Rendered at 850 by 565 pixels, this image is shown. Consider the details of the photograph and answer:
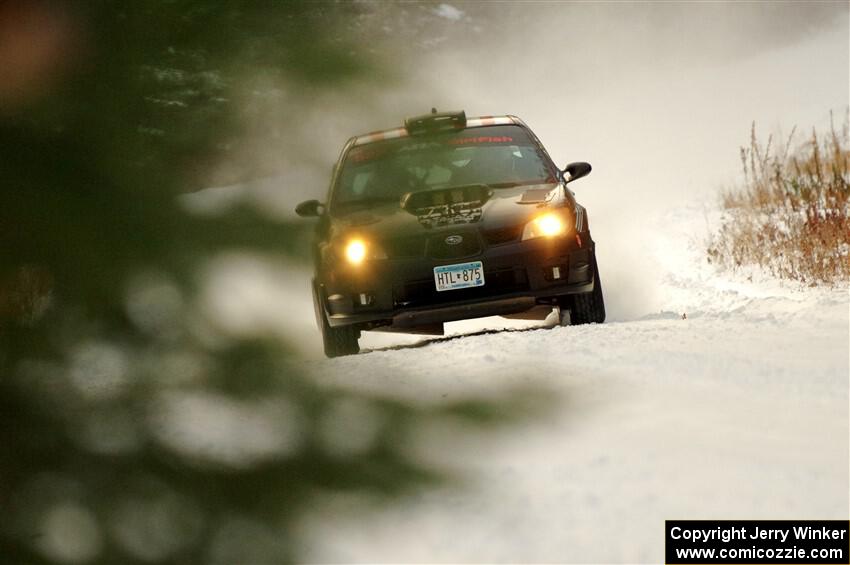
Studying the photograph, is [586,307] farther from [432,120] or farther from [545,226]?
[432,120]

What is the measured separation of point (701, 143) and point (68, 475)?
25.8 meters

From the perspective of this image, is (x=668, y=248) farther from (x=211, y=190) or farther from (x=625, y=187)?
(x=211, y=190)

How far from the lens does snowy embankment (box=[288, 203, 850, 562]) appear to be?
1406mm

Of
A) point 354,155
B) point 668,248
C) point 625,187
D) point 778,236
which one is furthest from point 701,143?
point 354,155

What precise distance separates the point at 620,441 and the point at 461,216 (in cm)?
415

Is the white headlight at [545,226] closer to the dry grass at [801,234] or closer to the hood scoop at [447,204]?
the hood scoop at [447,204]

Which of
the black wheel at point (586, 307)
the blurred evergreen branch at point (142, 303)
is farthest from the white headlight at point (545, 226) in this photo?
the blurred evergreen branch at point (142, 303)

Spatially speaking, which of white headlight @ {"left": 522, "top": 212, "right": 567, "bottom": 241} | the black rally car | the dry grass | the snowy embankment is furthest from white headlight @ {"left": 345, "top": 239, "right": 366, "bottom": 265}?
the dry grass

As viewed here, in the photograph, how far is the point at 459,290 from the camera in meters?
7.52

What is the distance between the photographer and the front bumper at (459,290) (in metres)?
7.49

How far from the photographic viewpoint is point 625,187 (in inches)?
824

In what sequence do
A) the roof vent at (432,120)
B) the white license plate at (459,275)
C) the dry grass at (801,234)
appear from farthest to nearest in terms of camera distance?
the dry grass at (801,234)
the white license plate at (459,275)
the roof vent at (432,120)

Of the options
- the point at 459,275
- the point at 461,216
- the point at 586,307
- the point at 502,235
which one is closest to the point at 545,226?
the point at 502,235

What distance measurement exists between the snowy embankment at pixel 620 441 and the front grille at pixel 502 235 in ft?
2.52
